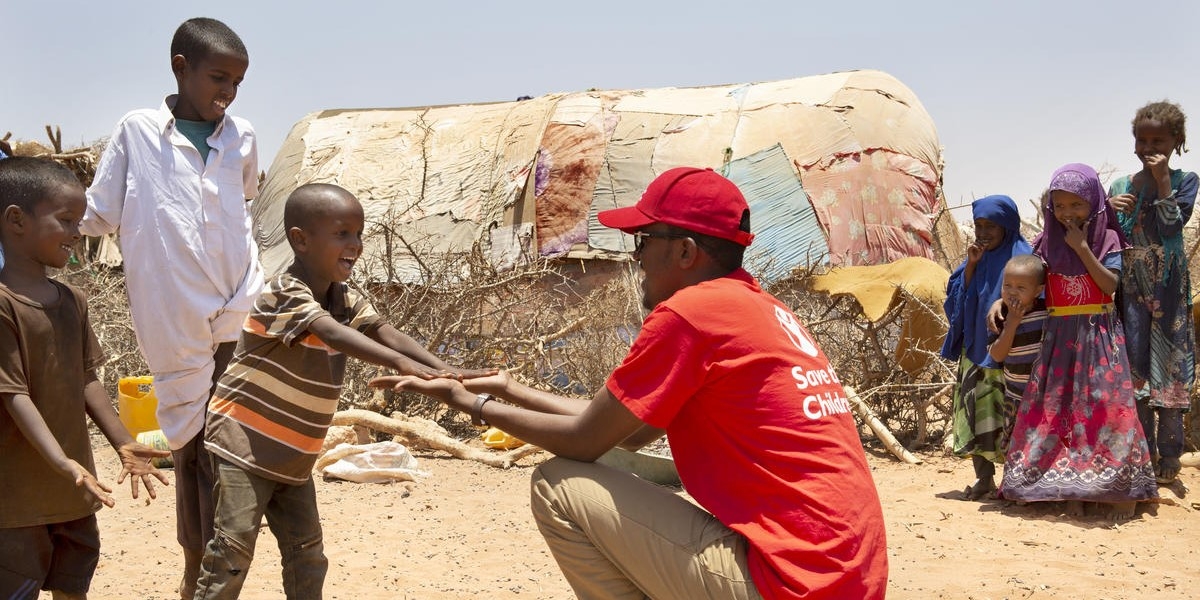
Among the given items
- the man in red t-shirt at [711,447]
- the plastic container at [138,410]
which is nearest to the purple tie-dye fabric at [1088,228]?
the man in red t-shirt at [711,447]

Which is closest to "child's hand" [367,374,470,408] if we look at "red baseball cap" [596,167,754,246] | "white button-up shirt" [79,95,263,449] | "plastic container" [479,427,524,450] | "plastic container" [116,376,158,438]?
"red baseball cap" [596,167,754,246]

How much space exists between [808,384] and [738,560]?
1.52 ft

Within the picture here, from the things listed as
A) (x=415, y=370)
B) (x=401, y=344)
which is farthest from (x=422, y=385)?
(x=401, y=344)

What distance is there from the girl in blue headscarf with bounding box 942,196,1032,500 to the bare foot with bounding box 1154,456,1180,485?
38.0 inches

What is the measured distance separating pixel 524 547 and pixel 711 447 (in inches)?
96.6

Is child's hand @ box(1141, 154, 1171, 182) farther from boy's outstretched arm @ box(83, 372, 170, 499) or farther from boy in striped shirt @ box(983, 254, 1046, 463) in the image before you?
boy's outstretched arm @ box(83, 372, 170, 499)

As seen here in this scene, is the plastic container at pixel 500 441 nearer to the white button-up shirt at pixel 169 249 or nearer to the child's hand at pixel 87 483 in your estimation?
the white button-up shirt at pixel 169 249

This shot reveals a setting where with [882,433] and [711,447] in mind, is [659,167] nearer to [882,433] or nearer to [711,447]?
[882,433]

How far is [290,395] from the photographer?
3131 mm

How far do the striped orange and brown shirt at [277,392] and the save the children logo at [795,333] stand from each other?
1.31 meters

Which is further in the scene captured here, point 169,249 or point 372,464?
point 372,464

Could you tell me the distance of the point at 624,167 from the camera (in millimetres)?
13281

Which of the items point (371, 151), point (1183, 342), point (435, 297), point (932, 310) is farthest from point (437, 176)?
point (1183, 342)

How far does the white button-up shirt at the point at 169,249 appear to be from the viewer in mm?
3557
